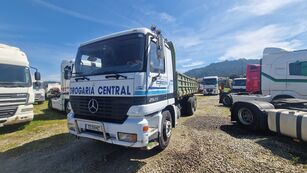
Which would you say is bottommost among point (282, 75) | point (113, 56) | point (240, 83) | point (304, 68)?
point (240, 83)

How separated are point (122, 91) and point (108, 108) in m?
0.51

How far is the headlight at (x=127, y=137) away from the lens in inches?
132

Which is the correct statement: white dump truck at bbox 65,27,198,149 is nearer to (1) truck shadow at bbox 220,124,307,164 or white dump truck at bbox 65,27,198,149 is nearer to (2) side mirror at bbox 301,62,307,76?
(1) truck shadow at bbox 220,124,307,164

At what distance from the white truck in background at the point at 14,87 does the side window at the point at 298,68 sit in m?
11.9

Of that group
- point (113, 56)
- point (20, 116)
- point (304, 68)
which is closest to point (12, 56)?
point (20, 116)

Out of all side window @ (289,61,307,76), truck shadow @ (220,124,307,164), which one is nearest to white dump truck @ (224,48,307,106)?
side window @ (289,61,307,76)

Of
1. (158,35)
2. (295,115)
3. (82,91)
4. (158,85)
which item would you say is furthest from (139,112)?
(295,115)

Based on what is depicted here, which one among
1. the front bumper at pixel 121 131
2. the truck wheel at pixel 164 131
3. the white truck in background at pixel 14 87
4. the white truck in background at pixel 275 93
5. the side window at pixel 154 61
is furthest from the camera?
the white truck in background at pixel 14 87

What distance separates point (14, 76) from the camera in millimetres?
6785

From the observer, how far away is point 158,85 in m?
4.14

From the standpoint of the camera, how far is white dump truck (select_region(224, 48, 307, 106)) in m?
8.66

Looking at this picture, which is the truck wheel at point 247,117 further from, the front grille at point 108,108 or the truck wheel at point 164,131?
the front grille at point 108,108

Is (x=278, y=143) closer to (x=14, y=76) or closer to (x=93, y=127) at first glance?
(x=93, y=127)

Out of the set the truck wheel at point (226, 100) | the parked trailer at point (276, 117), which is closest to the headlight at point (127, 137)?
Result: the parked trailer at point (276, 117)
